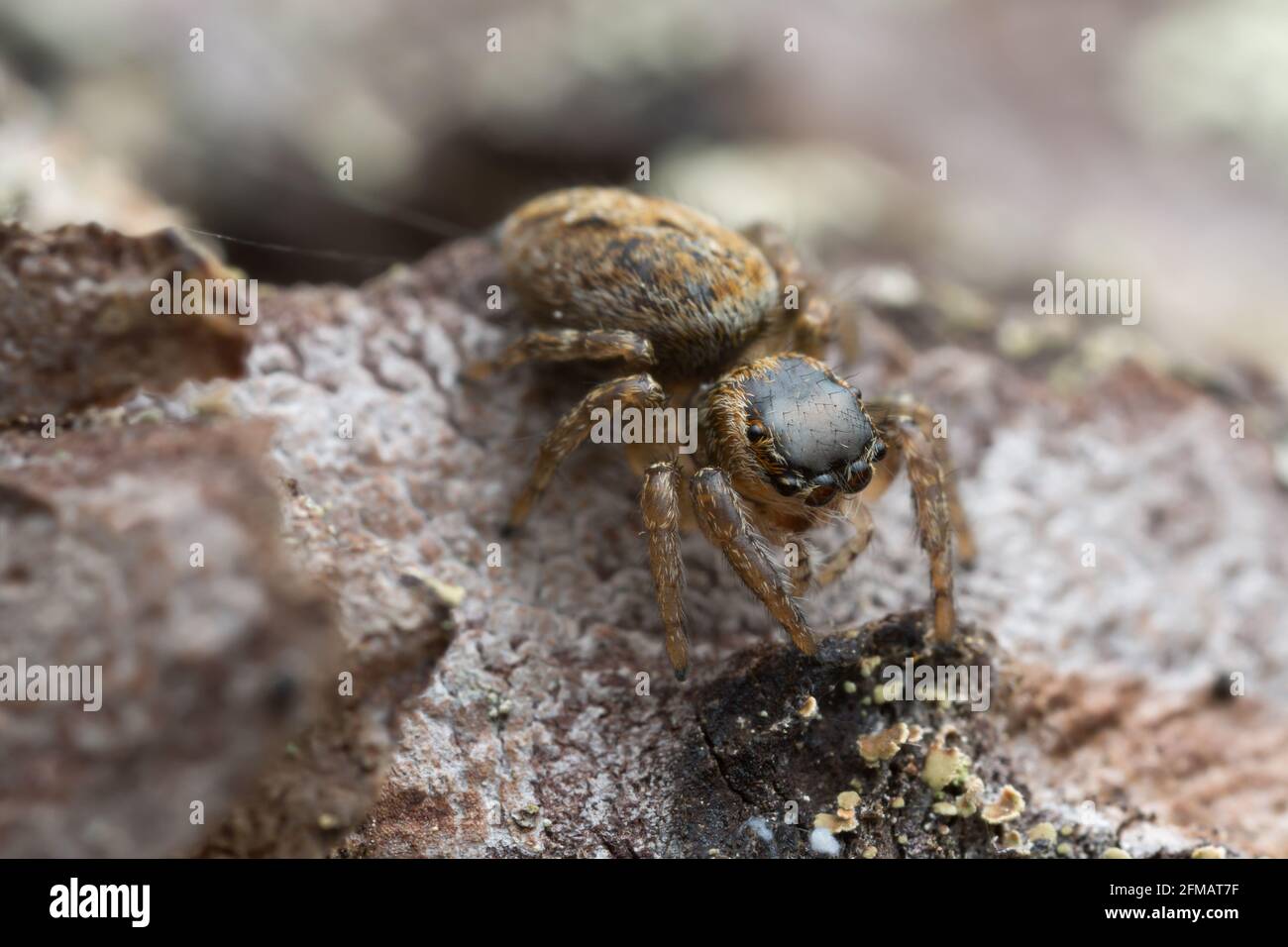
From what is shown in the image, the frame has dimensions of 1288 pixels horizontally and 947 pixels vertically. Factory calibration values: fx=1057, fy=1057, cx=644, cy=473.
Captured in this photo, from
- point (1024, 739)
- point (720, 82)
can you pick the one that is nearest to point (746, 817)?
point (1024, 739)

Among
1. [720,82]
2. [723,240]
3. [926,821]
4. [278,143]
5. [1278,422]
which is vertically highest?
[720,82]

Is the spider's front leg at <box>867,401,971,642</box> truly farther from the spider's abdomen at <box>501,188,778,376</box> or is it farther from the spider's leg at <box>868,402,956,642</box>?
the spider's abdomen at <box>501,188,778,376</box>

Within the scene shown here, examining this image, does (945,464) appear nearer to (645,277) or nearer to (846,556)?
(846,556)

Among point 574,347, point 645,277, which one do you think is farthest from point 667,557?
point 645,277

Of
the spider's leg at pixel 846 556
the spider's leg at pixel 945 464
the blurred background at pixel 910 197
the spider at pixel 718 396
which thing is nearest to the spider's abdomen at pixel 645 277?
the spider at pixel 718 396

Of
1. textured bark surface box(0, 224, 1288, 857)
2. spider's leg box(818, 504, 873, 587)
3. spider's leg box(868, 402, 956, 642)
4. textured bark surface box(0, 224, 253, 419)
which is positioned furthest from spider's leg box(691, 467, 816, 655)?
textured bark surface box(0, 224, 253, 419)
